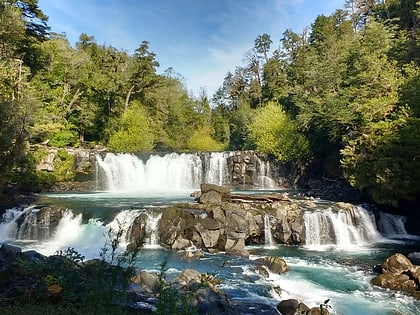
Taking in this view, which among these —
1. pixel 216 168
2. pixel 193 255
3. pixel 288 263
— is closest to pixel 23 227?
pixel 193 255

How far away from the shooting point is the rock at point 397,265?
11772 mm

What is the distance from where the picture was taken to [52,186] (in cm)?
2588

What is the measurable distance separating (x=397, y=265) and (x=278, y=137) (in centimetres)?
1945

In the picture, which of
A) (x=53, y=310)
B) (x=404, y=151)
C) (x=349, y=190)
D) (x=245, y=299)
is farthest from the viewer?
(x=349, y=190)

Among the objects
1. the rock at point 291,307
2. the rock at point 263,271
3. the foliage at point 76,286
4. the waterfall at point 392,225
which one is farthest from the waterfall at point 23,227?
the waterfall at point 392,225

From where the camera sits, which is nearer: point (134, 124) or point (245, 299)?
point (245, 299)

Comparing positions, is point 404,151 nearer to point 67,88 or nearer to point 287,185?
point 287,185

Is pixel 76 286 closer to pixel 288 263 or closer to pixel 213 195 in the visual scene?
pixel 288 263

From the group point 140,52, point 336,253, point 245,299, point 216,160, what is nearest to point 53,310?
point 245,299

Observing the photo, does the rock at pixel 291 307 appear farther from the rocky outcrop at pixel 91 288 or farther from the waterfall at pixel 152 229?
the waterfall at pixel 152 229

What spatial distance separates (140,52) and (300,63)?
18830mm

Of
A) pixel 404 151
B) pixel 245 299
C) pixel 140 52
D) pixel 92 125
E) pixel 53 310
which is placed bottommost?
pixel 245 299

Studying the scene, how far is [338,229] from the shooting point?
1689 cm

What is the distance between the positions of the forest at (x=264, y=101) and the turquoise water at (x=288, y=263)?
3219mm
